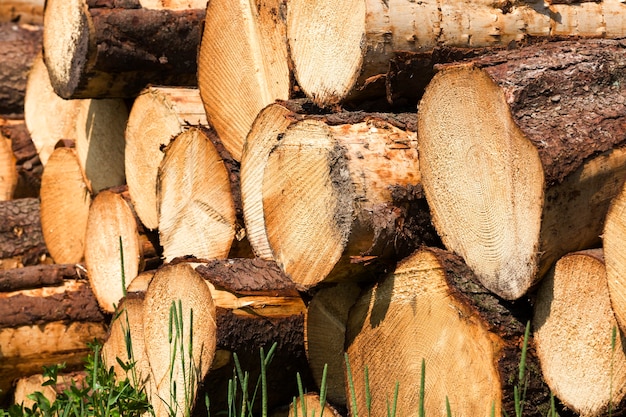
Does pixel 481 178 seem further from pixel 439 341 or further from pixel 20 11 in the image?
pixel 20 11

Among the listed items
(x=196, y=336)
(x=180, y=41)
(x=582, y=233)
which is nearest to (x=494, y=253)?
(x=582, y=233)

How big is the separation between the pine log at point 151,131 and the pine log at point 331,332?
3.08 feet

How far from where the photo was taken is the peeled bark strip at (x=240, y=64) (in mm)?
3227

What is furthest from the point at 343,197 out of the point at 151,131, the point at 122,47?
the point at 122,47

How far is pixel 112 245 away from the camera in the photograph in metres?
3.89

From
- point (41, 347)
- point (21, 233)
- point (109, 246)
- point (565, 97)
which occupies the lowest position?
point (41, 347)

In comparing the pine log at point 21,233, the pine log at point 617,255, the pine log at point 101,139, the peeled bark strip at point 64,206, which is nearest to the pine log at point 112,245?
the pine log at point 101,139

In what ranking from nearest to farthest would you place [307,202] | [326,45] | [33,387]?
[307,202]
[326,45]
[33,387]

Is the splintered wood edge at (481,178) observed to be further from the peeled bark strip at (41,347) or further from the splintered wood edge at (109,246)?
the peeled bark strip at (41,347)

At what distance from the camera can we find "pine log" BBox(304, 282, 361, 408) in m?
2.89

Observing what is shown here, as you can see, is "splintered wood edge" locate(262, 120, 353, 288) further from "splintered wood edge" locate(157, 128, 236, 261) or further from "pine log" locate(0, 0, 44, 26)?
"pine log" locate(0, 0, 44, 26)

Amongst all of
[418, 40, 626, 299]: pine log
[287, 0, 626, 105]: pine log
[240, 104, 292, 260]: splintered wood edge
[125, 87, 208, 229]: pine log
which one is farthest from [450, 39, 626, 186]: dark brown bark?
[125, 87, 208, 229]: pine log

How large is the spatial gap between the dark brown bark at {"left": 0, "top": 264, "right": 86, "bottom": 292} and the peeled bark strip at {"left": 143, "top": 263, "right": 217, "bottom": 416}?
3.25ft

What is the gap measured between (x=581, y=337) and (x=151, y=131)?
6.34ft
